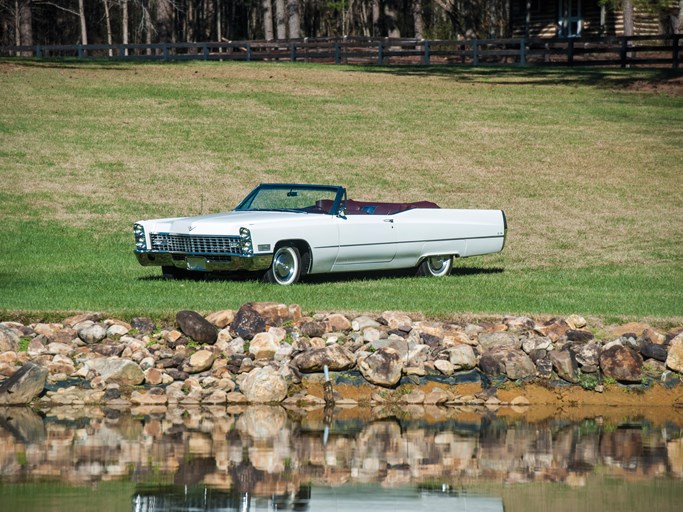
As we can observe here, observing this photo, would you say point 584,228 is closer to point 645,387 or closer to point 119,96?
point 645,387

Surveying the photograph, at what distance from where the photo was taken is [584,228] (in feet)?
69.9

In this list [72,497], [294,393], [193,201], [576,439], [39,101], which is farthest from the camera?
[39,101]

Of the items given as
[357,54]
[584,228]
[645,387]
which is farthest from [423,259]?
[357,54]

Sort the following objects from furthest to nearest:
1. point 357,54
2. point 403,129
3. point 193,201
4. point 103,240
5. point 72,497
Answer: point 357,54 < point 403,129 < point 193,201 < point 103,240 < point 72,497

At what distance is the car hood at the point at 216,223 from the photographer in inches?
540

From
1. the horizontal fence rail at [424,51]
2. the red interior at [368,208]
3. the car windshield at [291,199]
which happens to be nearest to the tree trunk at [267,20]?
the horizontal fence rail at [424,51]

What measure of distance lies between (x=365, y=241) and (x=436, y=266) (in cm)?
166

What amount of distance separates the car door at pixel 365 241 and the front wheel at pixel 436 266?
85cm

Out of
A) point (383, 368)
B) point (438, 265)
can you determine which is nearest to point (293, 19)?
point (438, 265)

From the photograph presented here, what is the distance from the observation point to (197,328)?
445 inches

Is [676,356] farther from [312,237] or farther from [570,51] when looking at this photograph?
[570,51]

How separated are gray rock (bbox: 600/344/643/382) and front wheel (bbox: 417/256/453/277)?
4.98 metres

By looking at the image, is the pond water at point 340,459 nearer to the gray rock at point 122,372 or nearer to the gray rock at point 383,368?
the gray rock at point 383,368

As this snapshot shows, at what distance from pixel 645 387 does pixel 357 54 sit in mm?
35206
